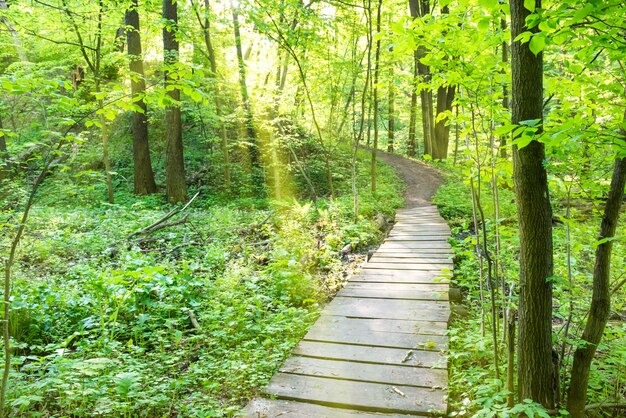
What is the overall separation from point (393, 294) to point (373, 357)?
1.64m

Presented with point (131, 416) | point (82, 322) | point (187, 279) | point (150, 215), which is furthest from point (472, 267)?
point (150, 215)

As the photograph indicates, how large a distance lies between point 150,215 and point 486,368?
953cm

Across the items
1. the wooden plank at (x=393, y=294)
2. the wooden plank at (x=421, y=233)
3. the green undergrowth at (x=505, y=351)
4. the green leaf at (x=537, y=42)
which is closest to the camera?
the green leaf at (x=537, y=42)

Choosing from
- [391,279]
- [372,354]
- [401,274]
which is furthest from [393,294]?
[372,354]

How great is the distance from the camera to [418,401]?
9.01 ft

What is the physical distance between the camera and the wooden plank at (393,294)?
4.68m

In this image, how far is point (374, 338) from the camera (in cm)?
377

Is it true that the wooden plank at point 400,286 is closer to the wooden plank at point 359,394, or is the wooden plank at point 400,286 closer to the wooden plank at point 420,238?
the wooden plank at point 359,394

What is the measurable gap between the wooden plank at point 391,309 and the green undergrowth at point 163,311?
1.40 ft

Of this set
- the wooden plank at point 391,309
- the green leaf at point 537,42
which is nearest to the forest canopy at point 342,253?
the green leaf at point 537,42

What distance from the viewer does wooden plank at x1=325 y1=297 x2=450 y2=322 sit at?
4223mm

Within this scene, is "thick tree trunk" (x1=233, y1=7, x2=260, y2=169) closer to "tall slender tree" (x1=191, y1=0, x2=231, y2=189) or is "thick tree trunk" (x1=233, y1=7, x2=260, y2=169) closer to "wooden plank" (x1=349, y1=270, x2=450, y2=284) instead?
"tall slender tree" (x1=191, y1=0, x2=231, y2=189)

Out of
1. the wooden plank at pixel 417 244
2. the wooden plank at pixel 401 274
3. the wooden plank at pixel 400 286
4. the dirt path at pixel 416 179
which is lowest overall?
the wooden plank at pixel 400 286

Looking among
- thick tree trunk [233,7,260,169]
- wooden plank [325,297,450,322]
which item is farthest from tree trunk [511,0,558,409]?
thick tree trunk [233,7,260,169]
